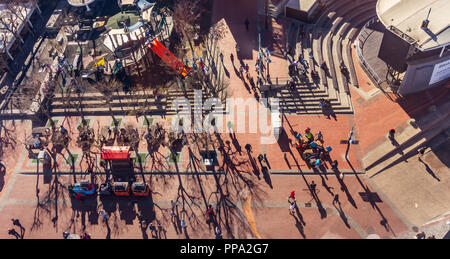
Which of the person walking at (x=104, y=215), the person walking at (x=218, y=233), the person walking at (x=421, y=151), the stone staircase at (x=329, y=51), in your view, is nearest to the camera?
the person walking at (x=218, y=233)

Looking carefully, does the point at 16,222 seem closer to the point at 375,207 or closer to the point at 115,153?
the point at 115,153

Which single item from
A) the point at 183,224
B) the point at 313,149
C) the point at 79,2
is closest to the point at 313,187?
the point at 313,149

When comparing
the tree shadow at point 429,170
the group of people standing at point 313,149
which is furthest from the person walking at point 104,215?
the tree shadow at point 429,170

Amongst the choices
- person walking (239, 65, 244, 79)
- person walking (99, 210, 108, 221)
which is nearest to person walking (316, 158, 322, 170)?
person walking (239, 65, 244, 79)

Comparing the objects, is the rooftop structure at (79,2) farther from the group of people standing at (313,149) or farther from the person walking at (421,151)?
the person walking at (421,151)

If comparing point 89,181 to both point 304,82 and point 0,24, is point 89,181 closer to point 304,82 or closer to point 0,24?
point 304,82

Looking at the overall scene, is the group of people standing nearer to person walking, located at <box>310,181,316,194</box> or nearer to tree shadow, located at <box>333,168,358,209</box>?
tree shadow, located at <box>333,168,358,209</box>

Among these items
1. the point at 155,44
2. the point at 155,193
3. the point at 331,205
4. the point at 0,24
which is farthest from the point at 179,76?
the point at 0,24
